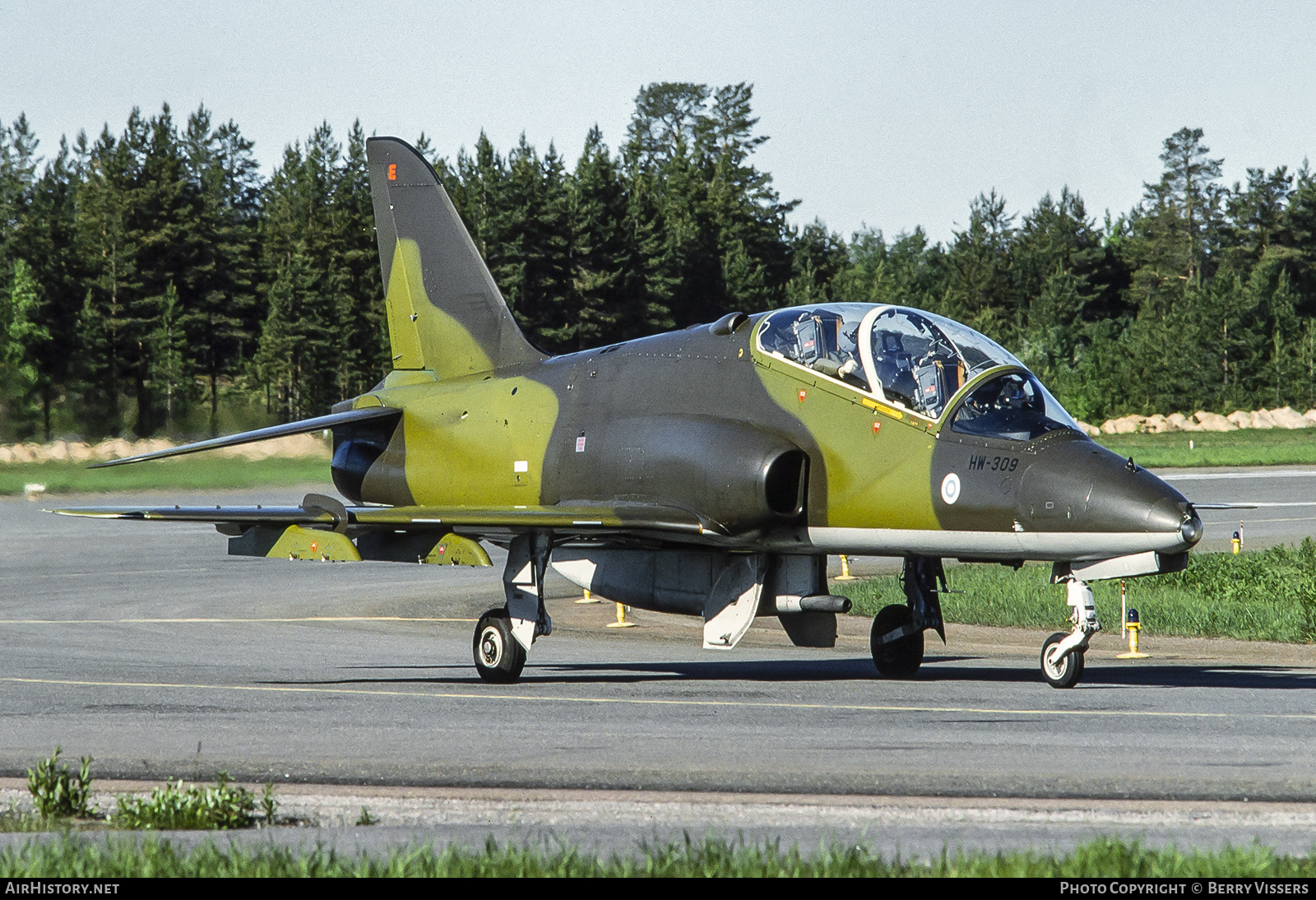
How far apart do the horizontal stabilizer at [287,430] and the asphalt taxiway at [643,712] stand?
2351mm

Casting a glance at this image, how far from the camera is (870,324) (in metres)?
12.8

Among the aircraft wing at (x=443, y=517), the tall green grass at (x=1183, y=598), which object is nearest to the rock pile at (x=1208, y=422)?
the tall green grass at (x=1183, y=598)

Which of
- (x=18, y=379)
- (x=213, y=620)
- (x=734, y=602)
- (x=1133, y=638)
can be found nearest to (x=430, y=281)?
(x=213, y=620)

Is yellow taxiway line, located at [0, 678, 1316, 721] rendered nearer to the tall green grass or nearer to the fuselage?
the fuselage

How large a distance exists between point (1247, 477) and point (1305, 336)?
4493 cm

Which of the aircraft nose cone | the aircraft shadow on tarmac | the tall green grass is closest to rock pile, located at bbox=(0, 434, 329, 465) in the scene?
the aircraft shadow on tarmac

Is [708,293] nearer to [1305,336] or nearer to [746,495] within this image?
[1305,336]

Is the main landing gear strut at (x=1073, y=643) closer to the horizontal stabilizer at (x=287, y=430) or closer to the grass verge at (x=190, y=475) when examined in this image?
the horizontal stabilizer at (x=287, y=430)

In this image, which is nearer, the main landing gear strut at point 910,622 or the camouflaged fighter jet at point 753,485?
the camouflaged fighter jet at point 753,485

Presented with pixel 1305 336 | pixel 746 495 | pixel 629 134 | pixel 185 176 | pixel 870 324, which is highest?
pixel 629 134

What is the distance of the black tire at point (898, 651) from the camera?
13977 mm

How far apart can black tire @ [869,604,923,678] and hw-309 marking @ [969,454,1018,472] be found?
2.49 metres

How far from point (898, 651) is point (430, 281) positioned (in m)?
7.98
